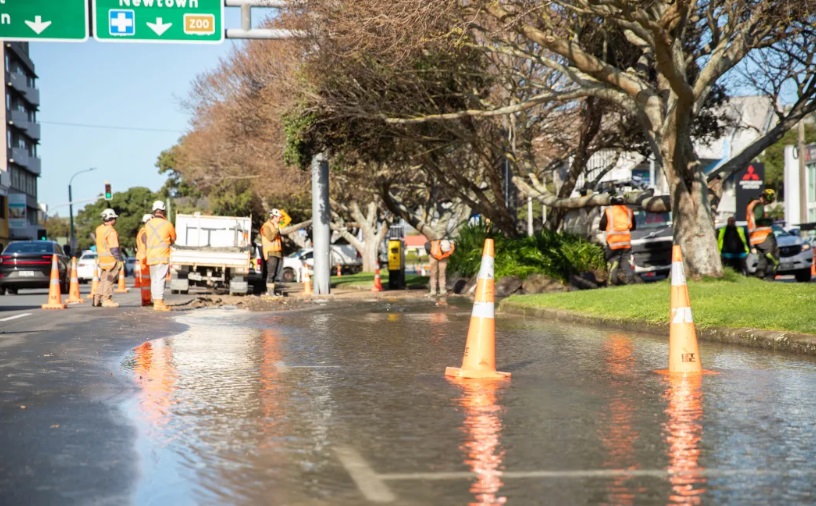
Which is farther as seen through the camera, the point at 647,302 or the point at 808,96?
the point at 808,96

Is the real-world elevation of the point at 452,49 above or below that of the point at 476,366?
above

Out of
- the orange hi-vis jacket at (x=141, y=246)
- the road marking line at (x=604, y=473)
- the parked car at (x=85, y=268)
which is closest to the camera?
the road marking line at (x=604, y=473)

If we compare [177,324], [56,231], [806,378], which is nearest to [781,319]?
[806,378]

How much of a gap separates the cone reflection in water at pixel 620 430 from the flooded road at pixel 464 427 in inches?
0.6

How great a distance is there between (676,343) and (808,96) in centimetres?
A: 1409

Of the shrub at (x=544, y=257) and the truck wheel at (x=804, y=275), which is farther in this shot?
the truck wheel at (x=804, y=275)

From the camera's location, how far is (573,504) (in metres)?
4.83

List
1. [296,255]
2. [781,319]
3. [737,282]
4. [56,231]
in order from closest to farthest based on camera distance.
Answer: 1. [781,319]
2. [737,282]
3. [296,255]
4. [56,231]

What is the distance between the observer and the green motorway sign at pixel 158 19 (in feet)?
83.1

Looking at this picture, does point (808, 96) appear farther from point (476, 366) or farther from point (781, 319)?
point (476, 366)

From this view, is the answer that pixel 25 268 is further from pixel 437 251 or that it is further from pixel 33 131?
pixel 33 131

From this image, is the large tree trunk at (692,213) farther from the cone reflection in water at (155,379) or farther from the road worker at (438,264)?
the cone reflection in water at (155,379)

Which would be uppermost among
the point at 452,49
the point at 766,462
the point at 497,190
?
the point at 452,49

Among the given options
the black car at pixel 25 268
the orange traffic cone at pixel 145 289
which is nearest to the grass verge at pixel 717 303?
the orange traffic cone at pixel 145 289
